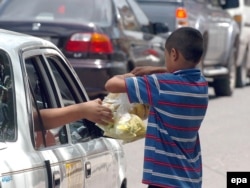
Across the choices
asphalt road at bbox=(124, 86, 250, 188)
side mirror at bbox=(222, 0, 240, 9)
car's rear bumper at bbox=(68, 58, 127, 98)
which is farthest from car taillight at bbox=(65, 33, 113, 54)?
side mirror at bbox=(222, 0, 240, 9)

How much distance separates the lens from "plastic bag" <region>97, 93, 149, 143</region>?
187 inches

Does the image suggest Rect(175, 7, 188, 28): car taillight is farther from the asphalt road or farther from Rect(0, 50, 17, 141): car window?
Rect(0, 50, 17, 141): car window

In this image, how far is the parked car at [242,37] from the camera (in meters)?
19.0

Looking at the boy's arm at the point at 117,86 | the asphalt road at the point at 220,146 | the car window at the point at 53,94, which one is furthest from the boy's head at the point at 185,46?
the asphalt road at the point at 220,146

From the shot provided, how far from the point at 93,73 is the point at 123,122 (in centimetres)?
615

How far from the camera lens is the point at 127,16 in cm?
1221

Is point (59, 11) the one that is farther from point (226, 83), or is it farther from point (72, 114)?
point (72, 114)

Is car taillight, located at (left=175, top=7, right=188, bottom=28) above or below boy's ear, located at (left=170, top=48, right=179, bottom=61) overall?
below

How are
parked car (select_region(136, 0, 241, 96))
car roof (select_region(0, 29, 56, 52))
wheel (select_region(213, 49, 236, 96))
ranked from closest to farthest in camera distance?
car roof (select_region(0, 29, 56, 52)), parked car (select_region(136, 0, 241, 96)), wheel (select_region(213, 49, 236, 96))

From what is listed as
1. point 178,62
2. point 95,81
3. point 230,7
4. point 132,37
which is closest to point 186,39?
point 178,62

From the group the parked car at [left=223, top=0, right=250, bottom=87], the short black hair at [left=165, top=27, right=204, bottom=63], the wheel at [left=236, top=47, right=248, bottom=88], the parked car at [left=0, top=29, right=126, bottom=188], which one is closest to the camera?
the parked car at [left=0, top=29, right=126, bottom=188]

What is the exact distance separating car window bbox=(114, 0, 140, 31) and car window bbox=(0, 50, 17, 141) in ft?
24.1

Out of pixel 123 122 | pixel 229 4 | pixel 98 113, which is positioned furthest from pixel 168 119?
pixel 229 4

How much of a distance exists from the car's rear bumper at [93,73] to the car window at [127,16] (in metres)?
1.04
